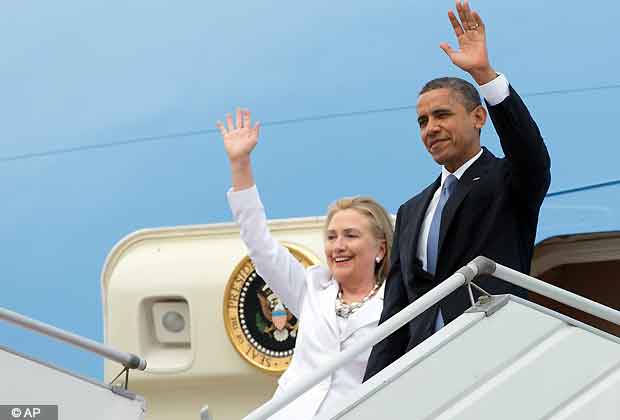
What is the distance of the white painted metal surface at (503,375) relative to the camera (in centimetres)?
187

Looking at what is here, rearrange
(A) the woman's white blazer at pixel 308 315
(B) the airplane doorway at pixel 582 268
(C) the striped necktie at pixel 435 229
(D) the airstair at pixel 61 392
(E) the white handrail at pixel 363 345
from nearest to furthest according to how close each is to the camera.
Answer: (E) the white handrail at pixel 363 345
(C) the striped necktie at pixel 435 229
(A) the woman's white blazer at pixel 308 315
(D) the airstair at pixel 61 392
(B) the airplane doorway at pixel 582 268

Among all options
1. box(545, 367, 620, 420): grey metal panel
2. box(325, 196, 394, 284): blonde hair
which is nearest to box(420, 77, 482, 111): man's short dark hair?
box(325, 196, 394, 284): blonde hair

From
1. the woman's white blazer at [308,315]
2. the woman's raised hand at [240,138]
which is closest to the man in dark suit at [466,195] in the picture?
the woman's white blazer at [308,315]

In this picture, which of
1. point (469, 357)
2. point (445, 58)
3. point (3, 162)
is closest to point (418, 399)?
point (469, 357)

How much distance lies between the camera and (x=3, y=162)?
4.04 m

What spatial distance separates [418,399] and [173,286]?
1972mm

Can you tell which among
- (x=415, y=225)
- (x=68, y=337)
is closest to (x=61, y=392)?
(x=68, y=337)

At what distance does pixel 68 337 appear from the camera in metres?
2.90

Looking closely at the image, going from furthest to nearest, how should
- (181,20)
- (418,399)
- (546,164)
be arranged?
(181,20), (546,164), (418,399)

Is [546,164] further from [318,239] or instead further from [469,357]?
[318,239]

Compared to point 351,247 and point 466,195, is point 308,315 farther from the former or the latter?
point 466,195

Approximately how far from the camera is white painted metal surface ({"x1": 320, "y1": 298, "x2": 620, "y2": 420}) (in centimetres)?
187

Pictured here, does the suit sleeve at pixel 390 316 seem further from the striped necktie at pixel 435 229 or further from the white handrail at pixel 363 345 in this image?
the white handrail at pixel 363 345

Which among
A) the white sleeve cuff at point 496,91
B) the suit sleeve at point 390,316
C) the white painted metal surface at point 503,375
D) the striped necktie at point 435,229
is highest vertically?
the white sleeve cuff at point 496,91
